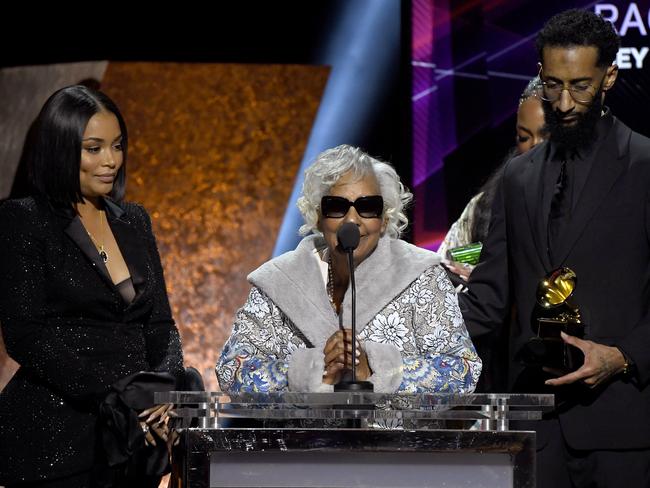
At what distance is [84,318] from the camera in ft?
9.60

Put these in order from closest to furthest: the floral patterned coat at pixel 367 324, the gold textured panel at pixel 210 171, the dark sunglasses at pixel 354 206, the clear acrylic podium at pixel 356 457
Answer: the clear acrylic podium at pixel 356 457, the floral patterned coat at pixel 367 324, the dark sunglasses at pixel 354 206, the gold textured panel at pixel 210 171

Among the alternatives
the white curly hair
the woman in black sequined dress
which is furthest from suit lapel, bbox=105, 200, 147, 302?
the white curly hair

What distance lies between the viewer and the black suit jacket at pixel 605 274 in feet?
9.11

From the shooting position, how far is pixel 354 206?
2.97 metres

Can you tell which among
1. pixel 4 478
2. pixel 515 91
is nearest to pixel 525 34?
pixel 515 91

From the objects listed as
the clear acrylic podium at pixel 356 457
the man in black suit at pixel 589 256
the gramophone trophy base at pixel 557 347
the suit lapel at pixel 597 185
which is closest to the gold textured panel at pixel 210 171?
the man in black suit at pixel 589 256

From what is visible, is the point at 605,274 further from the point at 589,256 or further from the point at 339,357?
the point at 339,357

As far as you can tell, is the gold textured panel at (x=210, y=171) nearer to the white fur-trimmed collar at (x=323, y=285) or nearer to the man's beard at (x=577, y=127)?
the white fur-trimmed collar at (x=323, y=285)

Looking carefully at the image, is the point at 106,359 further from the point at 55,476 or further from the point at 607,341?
the point at 607,341

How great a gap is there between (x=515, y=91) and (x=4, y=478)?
2.96m

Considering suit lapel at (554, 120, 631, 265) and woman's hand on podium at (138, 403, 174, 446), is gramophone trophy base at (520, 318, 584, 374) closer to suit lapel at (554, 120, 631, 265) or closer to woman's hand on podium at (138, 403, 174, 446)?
suit lapel at (554, 120, 631, 265)

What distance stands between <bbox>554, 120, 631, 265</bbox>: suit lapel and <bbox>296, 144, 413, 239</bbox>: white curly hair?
18.9 inches

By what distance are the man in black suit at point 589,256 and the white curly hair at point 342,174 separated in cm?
32

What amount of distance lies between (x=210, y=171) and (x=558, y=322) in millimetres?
2975
